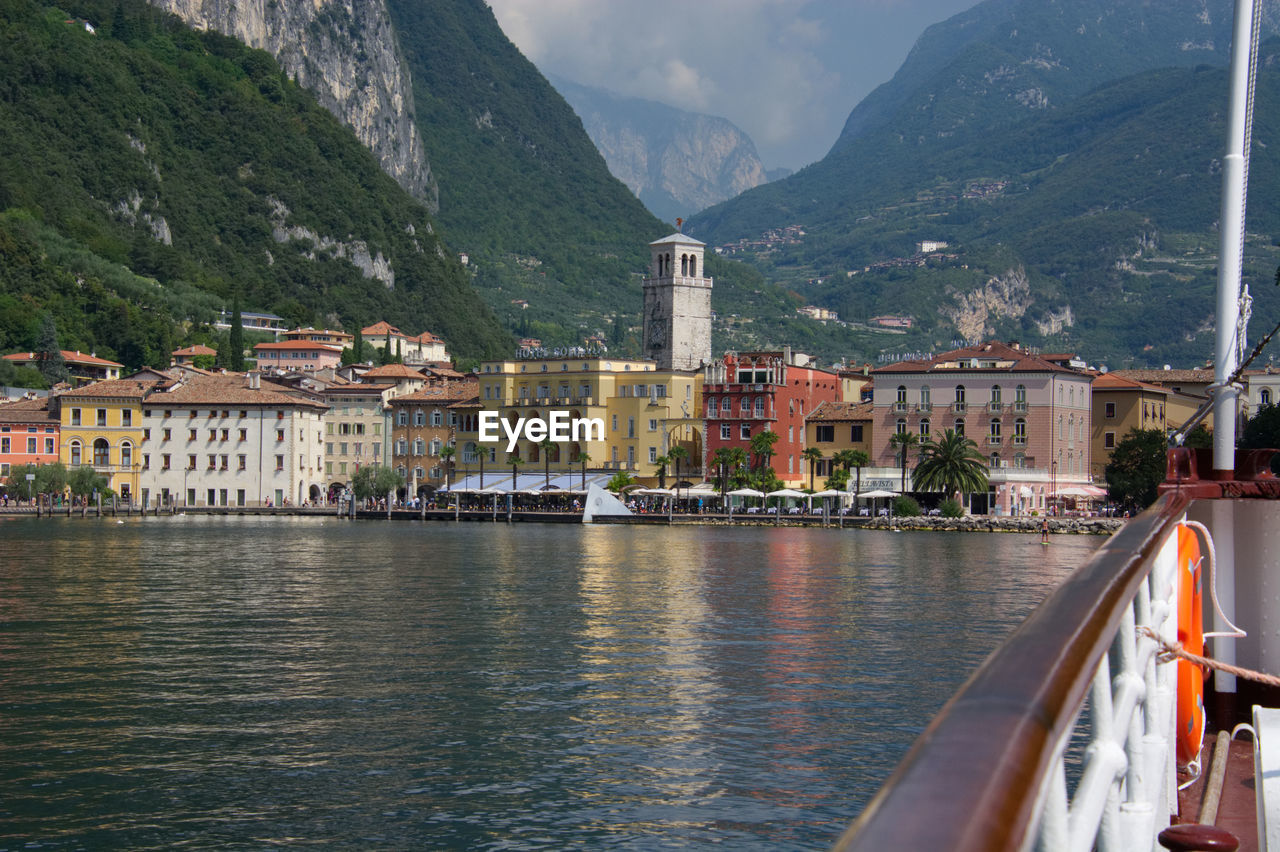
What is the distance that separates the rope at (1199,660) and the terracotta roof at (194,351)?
136 m

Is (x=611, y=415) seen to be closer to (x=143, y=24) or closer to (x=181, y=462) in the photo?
(x=181, y=462)

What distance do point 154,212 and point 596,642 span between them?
511ft

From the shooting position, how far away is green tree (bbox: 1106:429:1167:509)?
267 ft

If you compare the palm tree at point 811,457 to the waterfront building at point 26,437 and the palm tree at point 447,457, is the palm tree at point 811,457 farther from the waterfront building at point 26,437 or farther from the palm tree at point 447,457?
the waterfront building at point 26,437

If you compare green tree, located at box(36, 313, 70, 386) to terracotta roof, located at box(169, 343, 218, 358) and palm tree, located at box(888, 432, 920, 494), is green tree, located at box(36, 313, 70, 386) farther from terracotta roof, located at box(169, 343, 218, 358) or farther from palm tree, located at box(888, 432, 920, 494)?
palm tree, located at box(888, 432, 920, 494)

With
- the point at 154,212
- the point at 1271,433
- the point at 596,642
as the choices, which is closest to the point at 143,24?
the point at 154,212

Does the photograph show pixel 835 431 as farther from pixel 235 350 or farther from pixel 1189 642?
pixel 1189 642

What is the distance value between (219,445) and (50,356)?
20.7m

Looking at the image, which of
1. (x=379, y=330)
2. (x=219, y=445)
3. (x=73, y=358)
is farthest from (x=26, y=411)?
(x=379, y=330)

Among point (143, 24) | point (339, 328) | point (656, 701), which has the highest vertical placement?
point (143, 24)

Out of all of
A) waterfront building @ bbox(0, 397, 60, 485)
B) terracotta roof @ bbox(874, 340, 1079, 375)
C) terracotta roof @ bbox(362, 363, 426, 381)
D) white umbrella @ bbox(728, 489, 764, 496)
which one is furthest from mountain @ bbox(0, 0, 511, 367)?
terracotta roof @ bbox(874, 340, 1079, 375)

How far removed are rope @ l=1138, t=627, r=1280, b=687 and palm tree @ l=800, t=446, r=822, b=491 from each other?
303ft

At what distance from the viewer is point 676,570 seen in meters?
50.7

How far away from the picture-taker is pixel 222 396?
11038cm
